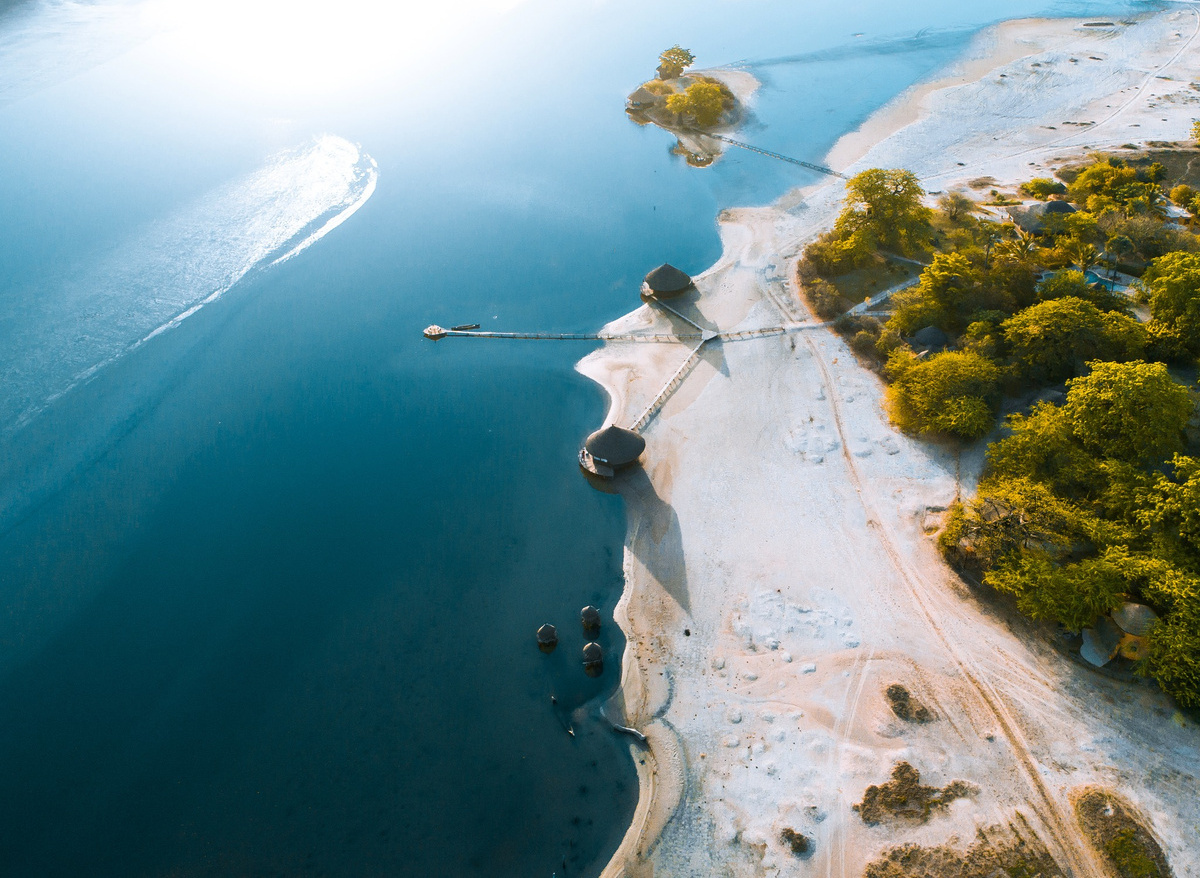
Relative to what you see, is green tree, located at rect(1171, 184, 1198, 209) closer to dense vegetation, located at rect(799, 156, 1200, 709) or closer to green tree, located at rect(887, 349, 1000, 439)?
dense vegetation, located at rect(799, 156, 1200, 709)

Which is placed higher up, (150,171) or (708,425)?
(150,171)

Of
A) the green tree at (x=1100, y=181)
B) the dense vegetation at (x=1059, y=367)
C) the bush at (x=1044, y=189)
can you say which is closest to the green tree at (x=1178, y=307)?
the dense vegetation at (x=1059, y=367)

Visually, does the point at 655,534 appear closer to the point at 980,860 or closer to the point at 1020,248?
the point at 980,860

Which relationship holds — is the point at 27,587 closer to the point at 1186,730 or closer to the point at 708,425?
the point at 708,425

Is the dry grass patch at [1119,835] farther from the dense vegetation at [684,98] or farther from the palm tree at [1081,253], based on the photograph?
the dense vegetation at [684,98]

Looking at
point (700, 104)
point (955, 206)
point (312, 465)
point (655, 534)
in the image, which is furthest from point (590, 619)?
point (700, 104)

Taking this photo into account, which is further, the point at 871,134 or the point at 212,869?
the point at 871,134

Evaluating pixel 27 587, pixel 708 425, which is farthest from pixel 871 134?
Answer: pixel 27 587
